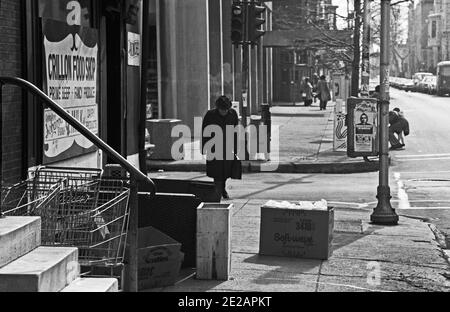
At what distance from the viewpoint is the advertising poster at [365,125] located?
18125 millimetres

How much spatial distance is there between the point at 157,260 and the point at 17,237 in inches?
75.8

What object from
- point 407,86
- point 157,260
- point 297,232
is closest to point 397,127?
point 297,232

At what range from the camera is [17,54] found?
26.9ft

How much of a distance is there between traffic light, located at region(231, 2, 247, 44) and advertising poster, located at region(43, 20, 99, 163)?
7620 millimetres

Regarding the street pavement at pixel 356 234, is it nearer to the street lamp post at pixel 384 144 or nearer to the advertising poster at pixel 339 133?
the street lamp post at pixel 384 144

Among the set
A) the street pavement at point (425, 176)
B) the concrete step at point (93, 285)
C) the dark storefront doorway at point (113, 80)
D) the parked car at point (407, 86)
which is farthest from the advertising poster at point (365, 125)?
the parked car at point (407, 86)

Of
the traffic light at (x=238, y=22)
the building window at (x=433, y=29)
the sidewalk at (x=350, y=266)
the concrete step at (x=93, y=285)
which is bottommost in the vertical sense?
the sidewalk at (x=350, y=266)

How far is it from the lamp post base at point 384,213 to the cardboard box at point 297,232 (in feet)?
8.86

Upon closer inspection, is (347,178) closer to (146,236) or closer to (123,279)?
(146,236)

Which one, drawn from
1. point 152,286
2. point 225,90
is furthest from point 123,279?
point 225,90

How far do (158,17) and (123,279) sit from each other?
20584mm

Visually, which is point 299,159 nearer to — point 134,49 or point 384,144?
point 134,49

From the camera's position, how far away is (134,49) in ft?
41.6

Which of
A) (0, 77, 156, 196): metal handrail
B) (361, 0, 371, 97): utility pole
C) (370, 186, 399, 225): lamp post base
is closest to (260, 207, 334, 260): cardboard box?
(370, 186, 399, 225): lamp post base
